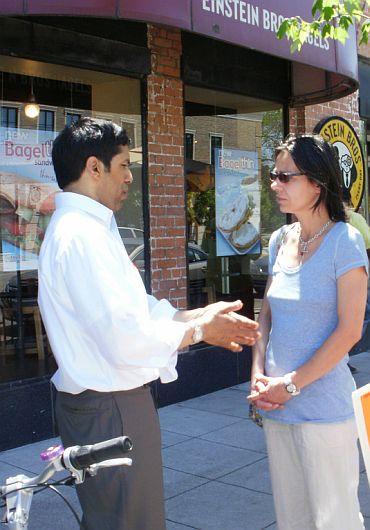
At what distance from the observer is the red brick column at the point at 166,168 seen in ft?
20.6

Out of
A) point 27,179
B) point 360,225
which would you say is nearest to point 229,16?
point 27,179

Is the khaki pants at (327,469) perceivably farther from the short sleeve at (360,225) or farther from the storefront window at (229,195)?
the short sleeve at (360,225)

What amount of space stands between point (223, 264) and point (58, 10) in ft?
12.0

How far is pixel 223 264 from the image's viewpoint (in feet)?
24.3

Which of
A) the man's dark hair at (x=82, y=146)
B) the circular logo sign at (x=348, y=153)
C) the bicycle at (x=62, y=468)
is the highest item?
the circular logo sign at (x=348, y=153)

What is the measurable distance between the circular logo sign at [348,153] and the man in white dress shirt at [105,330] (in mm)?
6360

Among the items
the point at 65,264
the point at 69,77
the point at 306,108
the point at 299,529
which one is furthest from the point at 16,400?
the point at 306,108

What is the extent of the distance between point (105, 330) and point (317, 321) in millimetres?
910

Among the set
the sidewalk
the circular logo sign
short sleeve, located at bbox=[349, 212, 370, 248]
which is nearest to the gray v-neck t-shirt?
the sidewalk

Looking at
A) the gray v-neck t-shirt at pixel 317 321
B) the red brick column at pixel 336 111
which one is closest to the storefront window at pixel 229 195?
the red brick column at pixel 336 111

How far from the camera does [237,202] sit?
24.6 feet

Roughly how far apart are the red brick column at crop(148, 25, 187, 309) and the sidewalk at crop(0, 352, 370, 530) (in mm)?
1158

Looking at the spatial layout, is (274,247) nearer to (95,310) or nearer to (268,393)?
(268,393)

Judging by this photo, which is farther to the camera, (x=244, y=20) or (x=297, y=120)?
(x=297, y=120)
